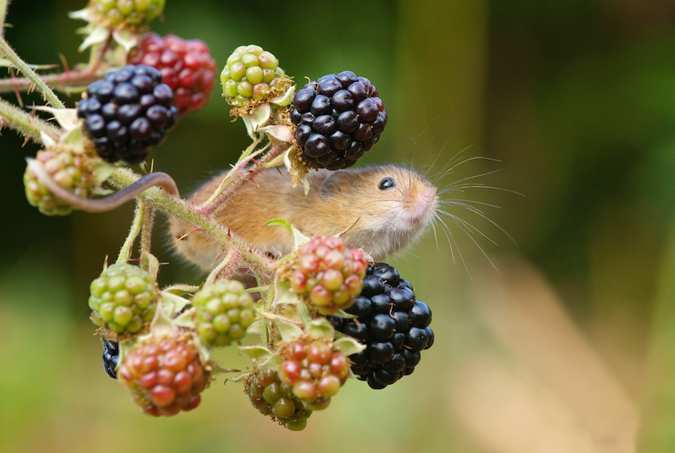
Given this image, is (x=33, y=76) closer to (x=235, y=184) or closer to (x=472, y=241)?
(x=235, y=184)

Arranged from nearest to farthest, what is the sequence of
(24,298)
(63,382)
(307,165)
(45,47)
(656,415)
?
(307,165), (656,415), (63,382), (24,298), (45,47)

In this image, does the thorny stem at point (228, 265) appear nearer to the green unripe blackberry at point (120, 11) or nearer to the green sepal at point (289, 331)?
the green sepal at point (289, 331)

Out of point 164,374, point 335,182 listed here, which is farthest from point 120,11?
point 164,374

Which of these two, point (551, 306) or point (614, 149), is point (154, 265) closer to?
point (551, 306)

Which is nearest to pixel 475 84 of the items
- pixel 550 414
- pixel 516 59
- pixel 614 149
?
pixel 516 59

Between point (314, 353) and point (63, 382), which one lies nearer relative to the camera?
point (314, 353)
